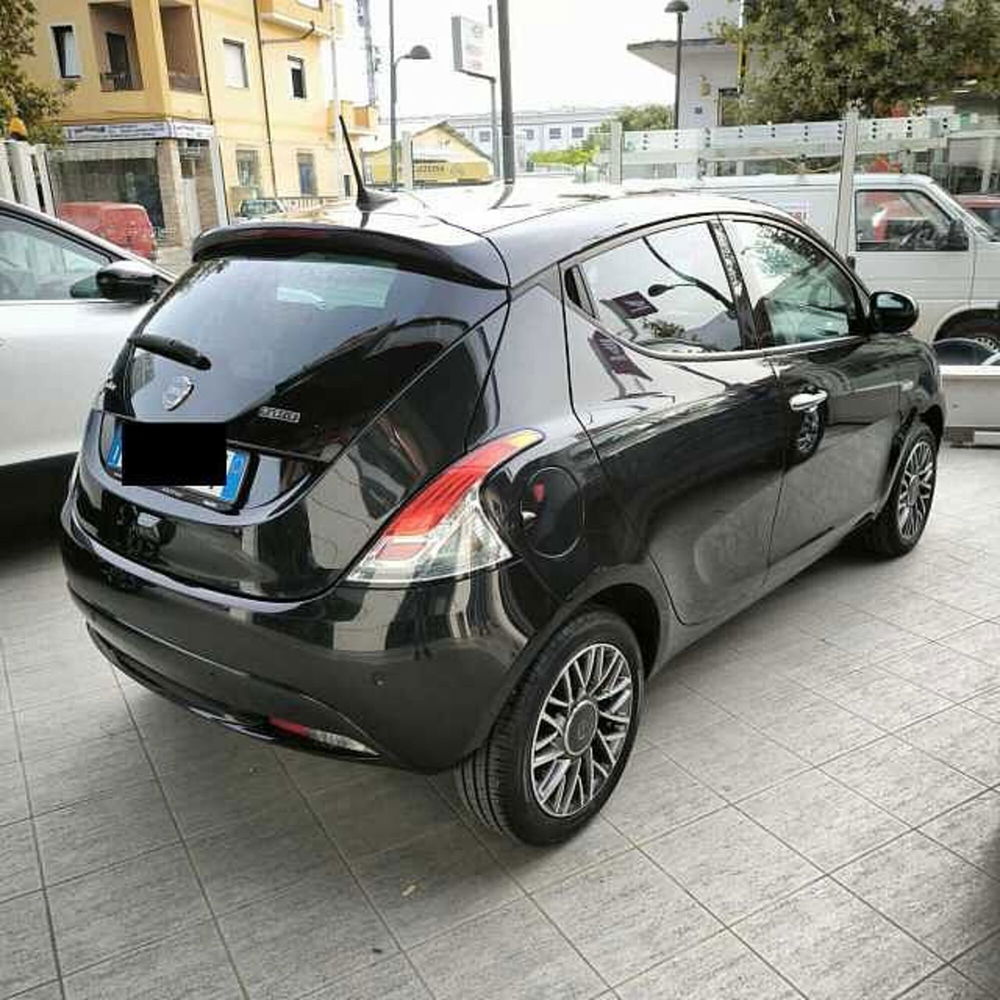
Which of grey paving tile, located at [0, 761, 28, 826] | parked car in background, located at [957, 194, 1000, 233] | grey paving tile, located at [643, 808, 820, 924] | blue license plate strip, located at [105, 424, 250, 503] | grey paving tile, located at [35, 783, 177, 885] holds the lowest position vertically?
grey paving tile, located at [643, 808, 820, 924]

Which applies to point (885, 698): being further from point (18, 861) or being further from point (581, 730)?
point (18, 861)

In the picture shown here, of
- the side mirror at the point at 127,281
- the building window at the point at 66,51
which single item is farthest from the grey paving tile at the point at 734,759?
the building window at the point at 66,51

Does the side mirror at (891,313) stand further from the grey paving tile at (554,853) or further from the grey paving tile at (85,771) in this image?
the grey paving tile at (85,771)

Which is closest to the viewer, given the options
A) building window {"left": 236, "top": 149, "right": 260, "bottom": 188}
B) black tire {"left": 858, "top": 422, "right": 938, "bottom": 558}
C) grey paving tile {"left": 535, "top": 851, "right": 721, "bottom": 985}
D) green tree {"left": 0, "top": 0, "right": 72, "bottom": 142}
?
grey paving tile {"left": 535, "top": 851, "right": 721, "bottom": 985}

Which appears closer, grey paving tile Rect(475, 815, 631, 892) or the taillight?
the taillight

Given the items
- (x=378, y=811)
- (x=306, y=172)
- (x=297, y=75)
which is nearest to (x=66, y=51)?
(x=297, y=75)

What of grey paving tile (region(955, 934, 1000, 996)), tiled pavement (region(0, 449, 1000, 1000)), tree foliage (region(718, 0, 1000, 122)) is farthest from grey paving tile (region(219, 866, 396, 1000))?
tree foliage (region(718, 0, 1000, 122))

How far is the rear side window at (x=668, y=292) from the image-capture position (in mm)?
2619

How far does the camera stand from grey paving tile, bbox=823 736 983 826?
2.67 m

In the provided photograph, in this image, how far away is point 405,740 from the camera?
7.11 feet

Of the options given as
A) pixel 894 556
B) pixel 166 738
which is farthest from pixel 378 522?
pixel 894 556

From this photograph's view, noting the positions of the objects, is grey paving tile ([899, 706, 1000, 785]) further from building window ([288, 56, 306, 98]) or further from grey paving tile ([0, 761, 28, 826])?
building window ([288, 56, 306, 98])

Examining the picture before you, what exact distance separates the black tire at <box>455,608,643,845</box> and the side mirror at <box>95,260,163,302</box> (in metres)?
3.12

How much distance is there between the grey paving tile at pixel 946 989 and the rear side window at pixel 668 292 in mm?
1663
